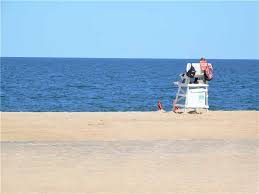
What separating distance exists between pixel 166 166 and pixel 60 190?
73.2 inches

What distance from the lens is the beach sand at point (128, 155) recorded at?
312 inches

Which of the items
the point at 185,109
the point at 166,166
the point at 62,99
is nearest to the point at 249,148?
the point at 166,166

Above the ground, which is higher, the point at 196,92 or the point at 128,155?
the point at 196,92

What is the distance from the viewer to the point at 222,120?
15.0 meters

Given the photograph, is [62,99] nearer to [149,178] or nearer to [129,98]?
[129,98]

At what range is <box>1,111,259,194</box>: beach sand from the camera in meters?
7.93

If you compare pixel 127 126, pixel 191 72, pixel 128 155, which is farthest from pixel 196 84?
pixel 128 155

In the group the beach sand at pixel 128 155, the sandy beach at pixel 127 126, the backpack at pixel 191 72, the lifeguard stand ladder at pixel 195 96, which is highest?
the backpack at pixel 191 72

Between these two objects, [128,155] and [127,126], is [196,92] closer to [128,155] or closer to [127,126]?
[127,126]

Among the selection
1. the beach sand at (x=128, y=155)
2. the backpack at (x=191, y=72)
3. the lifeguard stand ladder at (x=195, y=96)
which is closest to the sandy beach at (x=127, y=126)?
the beach sand at (x=128, y=155)

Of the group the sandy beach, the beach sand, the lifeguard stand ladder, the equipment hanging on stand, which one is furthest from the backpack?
the beach sand

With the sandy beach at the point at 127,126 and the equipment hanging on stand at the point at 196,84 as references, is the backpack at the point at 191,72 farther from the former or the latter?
the sandy beach at the point at 127,126

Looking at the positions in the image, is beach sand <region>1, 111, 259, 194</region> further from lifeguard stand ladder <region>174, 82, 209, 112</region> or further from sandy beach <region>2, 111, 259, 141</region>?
lifeguard stand ladder <region>174, 82, 209, 112</region>

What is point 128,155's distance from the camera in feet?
32.2
